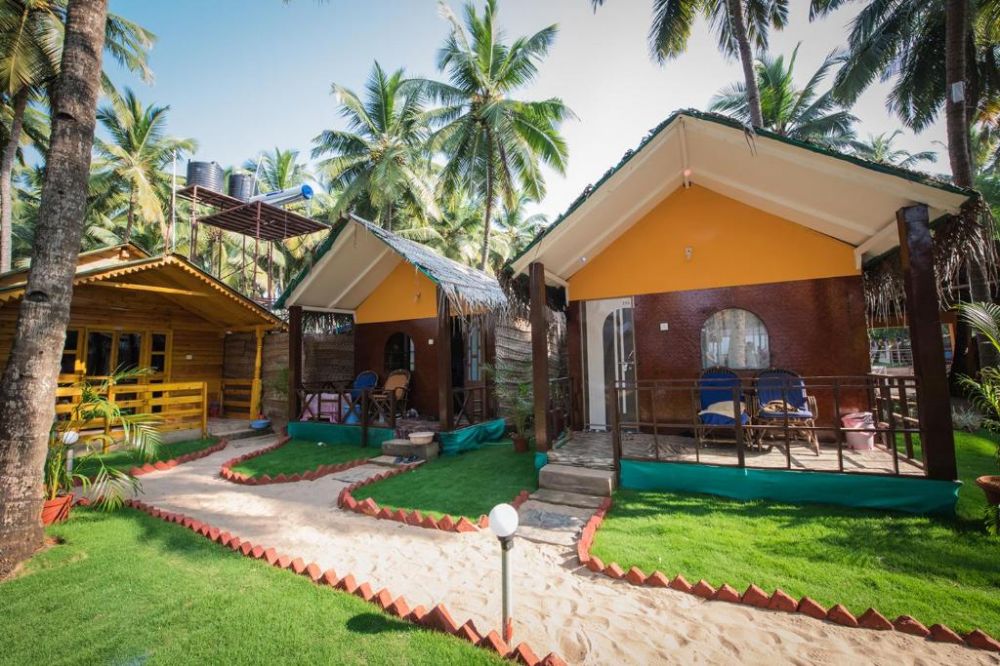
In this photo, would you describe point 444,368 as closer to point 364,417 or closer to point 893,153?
point 364,417

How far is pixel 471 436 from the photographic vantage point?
28.7ft

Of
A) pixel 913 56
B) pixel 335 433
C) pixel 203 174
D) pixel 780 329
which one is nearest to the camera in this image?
pixel 780 329

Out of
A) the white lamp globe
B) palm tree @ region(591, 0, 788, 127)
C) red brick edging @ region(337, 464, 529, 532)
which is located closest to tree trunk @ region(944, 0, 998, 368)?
palm tree @ region(591, 0, 788, 127)

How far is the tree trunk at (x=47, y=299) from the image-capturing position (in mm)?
3867

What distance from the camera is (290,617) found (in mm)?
3023

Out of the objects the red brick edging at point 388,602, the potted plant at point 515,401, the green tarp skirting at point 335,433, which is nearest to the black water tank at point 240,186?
the green tarp skirting at point 335,433

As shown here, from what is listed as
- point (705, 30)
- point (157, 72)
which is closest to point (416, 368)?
point (705, 30)

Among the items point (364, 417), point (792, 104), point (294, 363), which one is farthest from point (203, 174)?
point (792, 104)

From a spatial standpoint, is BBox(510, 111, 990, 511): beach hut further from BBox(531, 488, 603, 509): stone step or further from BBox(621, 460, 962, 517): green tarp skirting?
BBox(531, 488, 603, 509): stone step

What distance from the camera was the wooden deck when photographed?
5082 millimetres

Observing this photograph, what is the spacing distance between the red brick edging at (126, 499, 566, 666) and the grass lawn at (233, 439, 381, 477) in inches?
104

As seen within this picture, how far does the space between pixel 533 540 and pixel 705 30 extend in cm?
1488

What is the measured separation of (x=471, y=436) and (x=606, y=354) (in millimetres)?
3388

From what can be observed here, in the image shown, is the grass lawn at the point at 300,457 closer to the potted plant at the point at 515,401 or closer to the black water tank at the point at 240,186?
the potted plant at the point at 515,401
